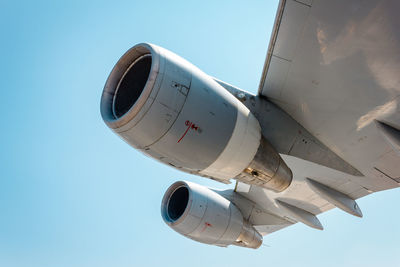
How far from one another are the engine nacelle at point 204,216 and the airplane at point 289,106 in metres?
3.30

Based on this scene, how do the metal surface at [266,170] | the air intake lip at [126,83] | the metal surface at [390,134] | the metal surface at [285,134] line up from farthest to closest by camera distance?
the metal surface at [285,134] < the metal surface at [266,170] < the metal surface at [390,134] < the air intake lip at [126,83]

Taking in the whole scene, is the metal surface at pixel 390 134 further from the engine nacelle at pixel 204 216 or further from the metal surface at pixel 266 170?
the engine nacelle at pixel 204 216

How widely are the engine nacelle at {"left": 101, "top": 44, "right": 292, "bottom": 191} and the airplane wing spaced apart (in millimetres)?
1016

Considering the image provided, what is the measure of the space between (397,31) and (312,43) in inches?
39.3

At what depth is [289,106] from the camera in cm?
518

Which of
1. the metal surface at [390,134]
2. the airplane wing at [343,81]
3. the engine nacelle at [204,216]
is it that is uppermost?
the airplane wing at [343,81]

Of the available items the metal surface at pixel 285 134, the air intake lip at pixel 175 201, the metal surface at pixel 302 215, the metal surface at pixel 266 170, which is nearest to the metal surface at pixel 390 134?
the metal surface at pixel 285 134

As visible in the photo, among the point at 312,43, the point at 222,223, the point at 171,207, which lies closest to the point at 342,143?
the point at 312,43

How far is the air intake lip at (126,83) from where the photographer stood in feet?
13.4

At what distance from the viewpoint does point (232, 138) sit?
166 inches

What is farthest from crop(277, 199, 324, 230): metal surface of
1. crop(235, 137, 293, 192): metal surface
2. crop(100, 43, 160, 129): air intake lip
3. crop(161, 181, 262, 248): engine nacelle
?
crop(100, 43, 160, 129): air intake lip

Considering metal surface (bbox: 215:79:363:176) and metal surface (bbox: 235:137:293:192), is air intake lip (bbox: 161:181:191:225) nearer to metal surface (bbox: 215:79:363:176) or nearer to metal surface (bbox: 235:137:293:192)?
metal surface (bbox: 235:137:293:192)

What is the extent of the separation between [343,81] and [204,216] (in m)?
5.47

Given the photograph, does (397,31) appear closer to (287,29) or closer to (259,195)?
(287,29)
